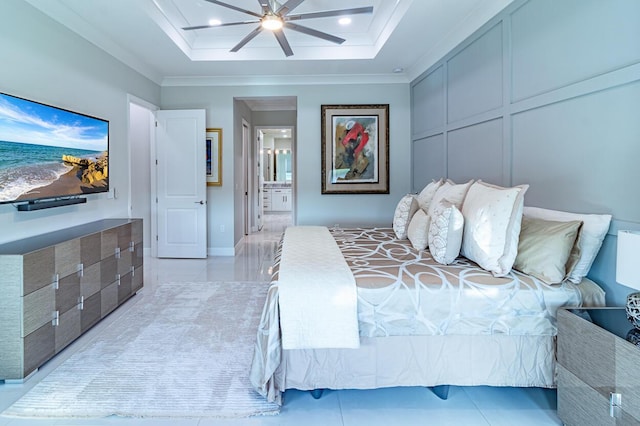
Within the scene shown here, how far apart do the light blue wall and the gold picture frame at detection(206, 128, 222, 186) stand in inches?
139

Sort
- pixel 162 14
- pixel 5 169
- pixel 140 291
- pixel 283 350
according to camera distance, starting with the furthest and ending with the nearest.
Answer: pixel 140 291 < pixel 162 14 < pixel 5 169 < pixel 283 350

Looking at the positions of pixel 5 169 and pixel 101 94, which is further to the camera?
pixel 101 94

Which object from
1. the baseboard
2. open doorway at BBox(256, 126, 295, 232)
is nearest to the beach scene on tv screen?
the baseboard

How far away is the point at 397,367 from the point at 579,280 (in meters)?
1.11

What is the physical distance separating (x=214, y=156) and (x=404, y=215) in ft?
11.3

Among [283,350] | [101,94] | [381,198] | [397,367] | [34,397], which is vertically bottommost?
[34,397]

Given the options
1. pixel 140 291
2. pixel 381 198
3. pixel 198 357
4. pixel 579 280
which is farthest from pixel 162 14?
pixel 579 280

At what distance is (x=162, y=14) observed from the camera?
355cm

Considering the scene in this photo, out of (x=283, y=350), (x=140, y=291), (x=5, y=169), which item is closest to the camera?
(x=283, y=350)

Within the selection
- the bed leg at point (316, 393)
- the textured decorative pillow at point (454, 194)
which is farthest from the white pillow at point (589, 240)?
the bed leg at point (316, 393)

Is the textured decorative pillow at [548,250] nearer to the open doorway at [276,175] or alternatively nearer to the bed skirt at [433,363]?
the bed skirt at [433,363]

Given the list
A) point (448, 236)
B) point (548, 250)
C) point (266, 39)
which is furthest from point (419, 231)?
point (266, 39)

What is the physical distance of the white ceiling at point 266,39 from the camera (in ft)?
10.6

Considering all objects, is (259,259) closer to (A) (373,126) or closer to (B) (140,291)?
(B) (140,291)
